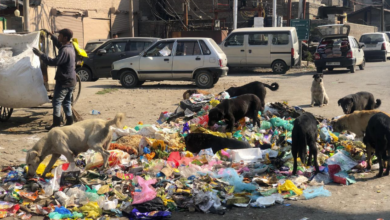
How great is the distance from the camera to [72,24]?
27078 mm

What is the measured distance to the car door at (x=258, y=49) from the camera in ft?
69.4

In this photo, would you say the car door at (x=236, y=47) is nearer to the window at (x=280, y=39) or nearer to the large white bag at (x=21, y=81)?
the window at (x=280, y=39)

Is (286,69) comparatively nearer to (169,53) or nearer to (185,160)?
(169,53)

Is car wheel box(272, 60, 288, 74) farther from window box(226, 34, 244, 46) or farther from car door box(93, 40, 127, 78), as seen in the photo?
car door box(93, 40, 127, 78)

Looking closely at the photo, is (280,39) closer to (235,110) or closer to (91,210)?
(235,110)

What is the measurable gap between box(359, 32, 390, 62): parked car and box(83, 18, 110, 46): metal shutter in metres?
16.5

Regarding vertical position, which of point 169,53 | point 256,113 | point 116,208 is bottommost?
point 116,208

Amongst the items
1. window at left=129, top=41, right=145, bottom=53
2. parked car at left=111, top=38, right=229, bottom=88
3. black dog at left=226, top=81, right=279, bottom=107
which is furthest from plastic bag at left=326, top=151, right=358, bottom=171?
window at left=129, top=41, right=145, bottom=53

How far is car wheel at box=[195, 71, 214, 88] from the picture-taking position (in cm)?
1608

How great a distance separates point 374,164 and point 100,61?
44.0ft

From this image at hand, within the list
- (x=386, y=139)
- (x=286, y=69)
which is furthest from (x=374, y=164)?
(x=286, y=69)

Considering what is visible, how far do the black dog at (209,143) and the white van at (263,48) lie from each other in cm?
1428

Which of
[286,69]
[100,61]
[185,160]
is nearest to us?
[185,160]

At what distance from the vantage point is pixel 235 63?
71.3ft
